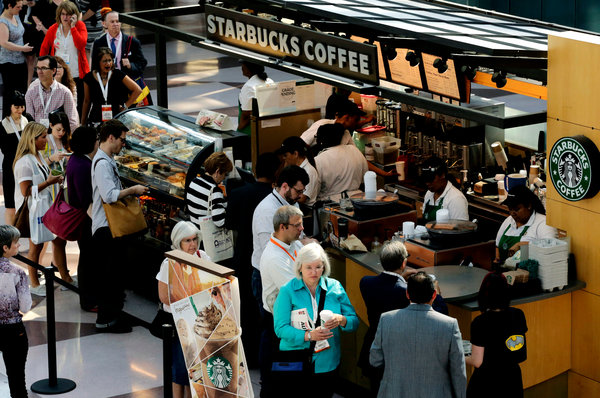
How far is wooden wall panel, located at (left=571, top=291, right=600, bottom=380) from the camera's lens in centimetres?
682

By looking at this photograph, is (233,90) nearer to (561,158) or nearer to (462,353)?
(561,158)

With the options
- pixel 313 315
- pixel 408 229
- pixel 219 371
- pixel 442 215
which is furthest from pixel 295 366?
pixel 442 215

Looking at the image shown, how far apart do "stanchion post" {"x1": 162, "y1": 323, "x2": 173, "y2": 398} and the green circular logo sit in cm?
27

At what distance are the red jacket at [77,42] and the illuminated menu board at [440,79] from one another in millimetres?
6615

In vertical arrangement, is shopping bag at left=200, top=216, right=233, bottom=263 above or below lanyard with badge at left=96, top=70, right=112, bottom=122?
below

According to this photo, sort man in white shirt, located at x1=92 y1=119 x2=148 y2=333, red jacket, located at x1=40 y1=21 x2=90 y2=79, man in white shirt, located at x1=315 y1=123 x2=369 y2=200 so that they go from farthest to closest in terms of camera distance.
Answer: red jacket, located at x1=40 y1=21 x2=90 y2=79 → man in white shirt, located at x1=315 y1=123 x2=369 y2=200 → man in white shirt, located at x1=92 y1=119 x2=148 y2=333

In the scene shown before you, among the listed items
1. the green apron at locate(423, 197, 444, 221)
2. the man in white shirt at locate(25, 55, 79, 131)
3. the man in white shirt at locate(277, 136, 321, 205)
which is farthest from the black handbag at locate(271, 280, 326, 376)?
the man in white shirt at locate(25, 55, 79, 131)

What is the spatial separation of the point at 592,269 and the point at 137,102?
6805 mm

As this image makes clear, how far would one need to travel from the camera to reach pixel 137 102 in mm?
12188

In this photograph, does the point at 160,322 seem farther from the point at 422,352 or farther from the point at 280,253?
the point at 422,352

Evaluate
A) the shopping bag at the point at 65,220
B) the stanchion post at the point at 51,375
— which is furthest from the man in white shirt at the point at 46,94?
the stanchion post at the point at 51,375

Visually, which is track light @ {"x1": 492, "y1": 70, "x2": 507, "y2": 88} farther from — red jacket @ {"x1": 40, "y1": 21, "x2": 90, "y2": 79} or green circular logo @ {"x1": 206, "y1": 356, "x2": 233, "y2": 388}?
red jacket @ {"x1": 40, "y1": 21, "x2": 90, "y2": 79}

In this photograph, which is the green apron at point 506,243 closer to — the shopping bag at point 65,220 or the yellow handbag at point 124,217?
the yellow handbag at point 124,217

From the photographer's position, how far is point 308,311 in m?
6.28
